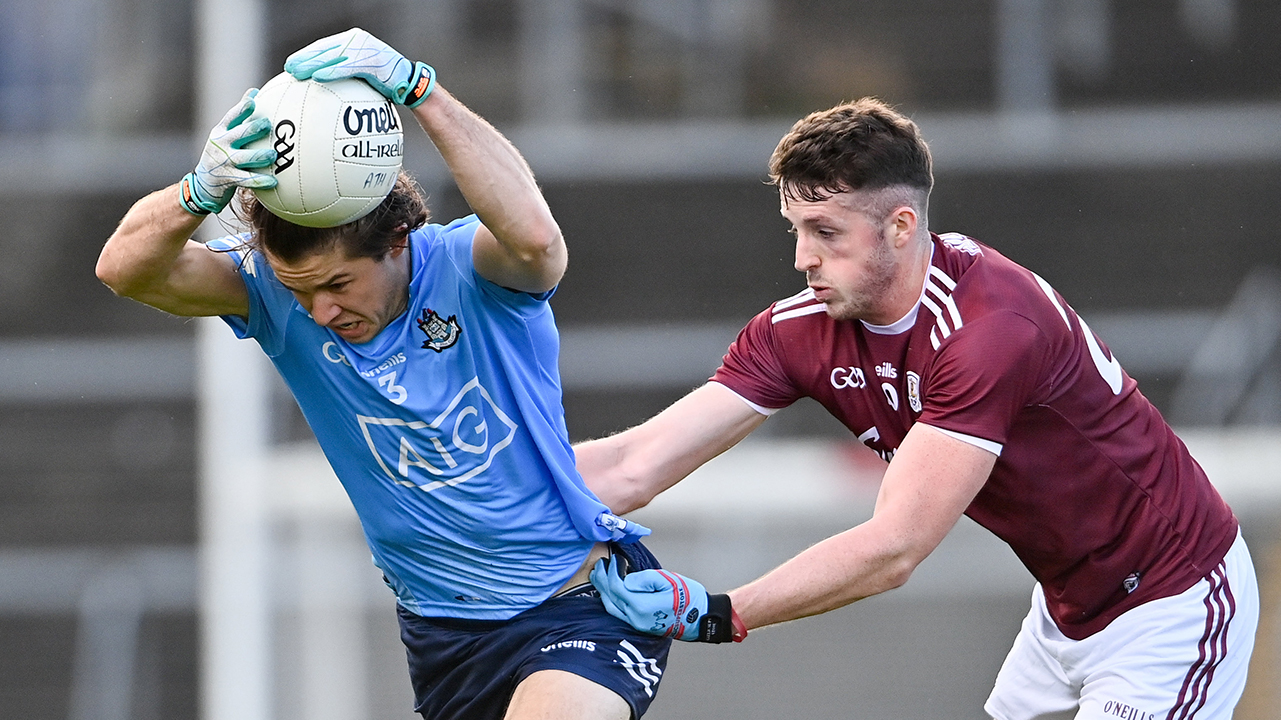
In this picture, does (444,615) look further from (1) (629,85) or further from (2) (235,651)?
(1) (629,85)

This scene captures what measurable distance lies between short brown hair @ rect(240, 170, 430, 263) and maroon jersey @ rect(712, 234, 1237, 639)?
Answer: 3.63ft

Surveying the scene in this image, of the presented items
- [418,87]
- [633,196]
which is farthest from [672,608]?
[633,196]

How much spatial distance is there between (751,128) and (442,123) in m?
8.60

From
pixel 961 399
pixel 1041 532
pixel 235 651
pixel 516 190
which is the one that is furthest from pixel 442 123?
pixel 235 651

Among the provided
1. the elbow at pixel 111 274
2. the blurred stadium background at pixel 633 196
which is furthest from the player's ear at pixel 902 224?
the blurred stadium background at pixel 633 196

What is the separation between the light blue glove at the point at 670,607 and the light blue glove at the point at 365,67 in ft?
3.74

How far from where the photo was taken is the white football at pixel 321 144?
9.01 ft

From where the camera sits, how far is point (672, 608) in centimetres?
309

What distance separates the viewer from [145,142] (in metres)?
11.5

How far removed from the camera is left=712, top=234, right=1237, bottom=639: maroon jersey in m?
3.25

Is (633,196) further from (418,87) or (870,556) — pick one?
(418,87)

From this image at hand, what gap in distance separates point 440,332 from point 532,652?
73cm

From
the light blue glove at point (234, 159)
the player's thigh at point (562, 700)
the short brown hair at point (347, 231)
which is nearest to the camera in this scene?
the light blue glove at point (234, 159)

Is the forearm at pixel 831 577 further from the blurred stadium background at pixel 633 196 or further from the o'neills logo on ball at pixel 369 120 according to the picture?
the blurred stadium background at pixel 633 196
